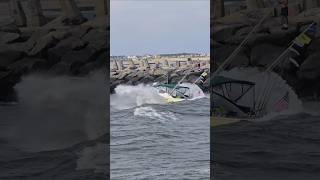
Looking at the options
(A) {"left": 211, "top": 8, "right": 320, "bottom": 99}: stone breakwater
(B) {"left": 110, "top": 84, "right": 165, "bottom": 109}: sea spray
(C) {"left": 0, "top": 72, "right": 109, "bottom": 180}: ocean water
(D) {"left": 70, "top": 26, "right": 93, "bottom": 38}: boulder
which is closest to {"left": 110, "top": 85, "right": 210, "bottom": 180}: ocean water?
(B) {"left": 110, "top": 84, "right": 165, "bottom": 109}: sea spray

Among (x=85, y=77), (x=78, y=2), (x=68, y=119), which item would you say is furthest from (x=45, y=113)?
(x=78, y=2)

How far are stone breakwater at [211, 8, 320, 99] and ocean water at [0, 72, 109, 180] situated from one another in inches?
44.1

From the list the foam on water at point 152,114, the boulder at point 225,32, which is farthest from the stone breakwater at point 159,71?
the boulder at point 225,32

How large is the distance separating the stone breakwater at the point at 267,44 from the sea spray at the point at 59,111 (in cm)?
109

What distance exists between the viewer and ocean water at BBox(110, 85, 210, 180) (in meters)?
6.31

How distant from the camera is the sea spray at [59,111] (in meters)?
3.92

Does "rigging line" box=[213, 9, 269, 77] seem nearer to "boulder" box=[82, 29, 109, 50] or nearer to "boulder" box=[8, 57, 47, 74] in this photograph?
"boulder" box=[82, 29, 109, 50]

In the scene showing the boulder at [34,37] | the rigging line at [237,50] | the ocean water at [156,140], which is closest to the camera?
the boulder at [34,37]

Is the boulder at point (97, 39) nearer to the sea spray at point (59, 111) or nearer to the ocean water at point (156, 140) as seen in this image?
the sea spray at point (59, 111)

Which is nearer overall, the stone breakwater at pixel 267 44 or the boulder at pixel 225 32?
the stone breakwater at pixel 267 44

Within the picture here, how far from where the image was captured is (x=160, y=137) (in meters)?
9.46

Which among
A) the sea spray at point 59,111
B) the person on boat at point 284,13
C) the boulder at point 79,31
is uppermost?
the person on boat at point 284,13

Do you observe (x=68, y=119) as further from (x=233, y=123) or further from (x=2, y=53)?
(x=233, y=123)

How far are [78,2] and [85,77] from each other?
25.1 inches
